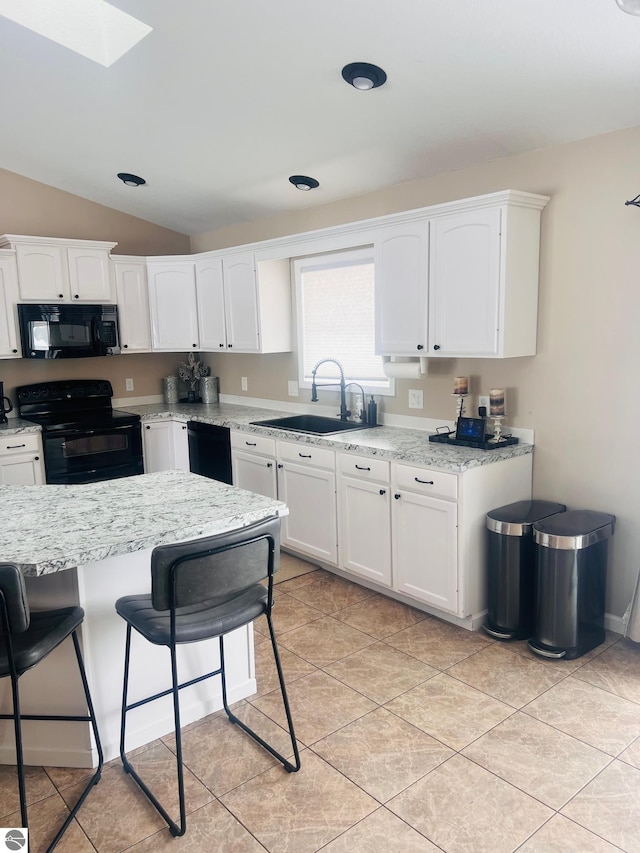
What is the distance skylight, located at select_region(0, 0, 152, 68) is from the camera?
280 centimetres

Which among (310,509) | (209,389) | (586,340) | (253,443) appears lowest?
(310,509)

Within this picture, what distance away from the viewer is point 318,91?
9.63 ft

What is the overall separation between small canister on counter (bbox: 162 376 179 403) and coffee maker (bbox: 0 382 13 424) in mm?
1314

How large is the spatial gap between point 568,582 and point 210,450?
2751 mm

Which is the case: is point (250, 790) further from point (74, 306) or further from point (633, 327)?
point (74, 306)

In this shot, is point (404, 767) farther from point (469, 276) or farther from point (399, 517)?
point (469, 276)

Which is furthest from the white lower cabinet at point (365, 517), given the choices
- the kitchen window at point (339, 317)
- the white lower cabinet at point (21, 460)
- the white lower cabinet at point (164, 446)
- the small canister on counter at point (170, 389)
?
the small canister on counter at point (170, 389)

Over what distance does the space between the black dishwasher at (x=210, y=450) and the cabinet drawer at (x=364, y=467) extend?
47.2 inches

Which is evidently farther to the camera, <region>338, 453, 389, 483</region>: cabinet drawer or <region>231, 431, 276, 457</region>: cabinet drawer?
<region>231, 431, 276, 457</region>: cabinet drawer

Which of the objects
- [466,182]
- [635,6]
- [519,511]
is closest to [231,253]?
[466,182]

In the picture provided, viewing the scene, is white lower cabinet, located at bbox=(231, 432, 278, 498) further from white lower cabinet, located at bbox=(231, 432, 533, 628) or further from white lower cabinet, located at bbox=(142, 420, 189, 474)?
white lower cabinet, located at bbox=(142, 420, 189, 474)

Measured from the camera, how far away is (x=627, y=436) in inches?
116

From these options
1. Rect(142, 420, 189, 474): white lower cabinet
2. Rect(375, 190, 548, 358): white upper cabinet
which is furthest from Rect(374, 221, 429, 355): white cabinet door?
Rect(142, 420, 189, 474): white lower cabinet

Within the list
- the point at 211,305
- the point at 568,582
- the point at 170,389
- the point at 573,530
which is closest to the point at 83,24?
the point at 211,305
